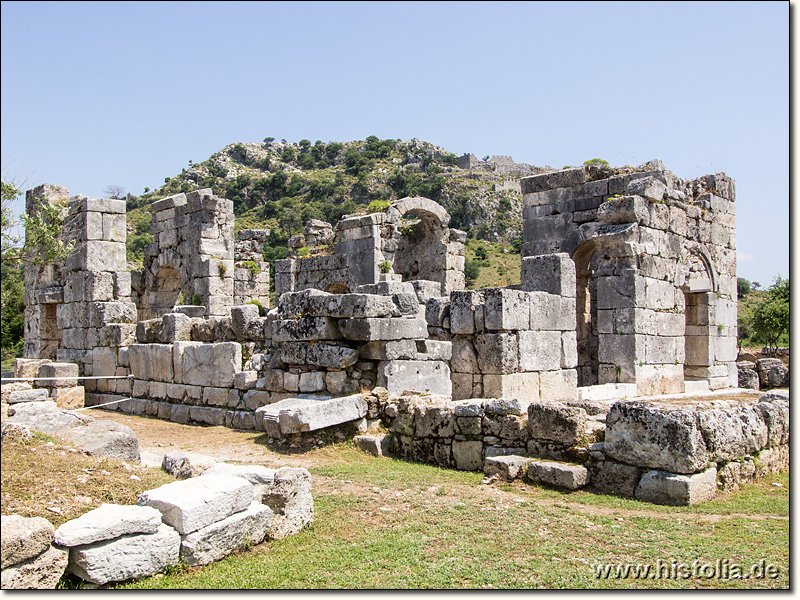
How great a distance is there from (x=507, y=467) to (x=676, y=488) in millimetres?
1744

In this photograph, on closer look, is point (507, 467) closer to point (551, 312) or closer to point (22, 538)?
point (551, 312)

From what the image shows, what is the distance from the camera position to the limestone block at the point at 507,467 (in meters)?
7.29

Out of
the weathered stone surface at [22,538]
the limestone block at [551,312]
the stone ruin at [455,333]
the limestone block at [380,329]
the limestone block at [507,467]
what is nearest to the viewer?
the weathered stone surface at [22,538]

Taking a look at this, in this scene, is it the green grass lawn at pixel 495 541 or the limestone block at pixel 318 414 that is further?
the limestone block at pixel 318 414

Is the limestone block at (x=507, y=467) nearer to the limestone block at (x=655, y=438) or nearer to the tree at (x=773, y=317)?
the limestone block at (x=655, y=438)

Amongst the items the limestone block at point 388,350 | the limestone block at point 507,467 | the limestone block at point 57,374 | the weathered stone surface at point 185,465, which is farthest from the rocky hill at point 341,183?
the limestone block at point 507,467

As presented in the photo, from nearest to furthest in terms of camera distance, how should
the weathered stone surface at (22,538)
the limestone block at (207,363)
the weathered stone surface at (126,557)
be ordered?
1. the weathered stone surface at (22,538)
2. the weathered stone surface at (126,557)
3. the limestone block at (207,363)

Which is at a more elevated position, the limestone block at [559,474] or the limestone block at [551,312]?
the limestone block at [551,312]

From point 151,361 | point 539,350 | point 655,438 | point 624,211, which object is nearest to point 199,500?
point 655,438

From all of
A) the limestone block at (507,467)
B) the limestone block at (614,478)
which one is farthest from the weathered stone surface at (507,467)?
the limestone block at (614,478)

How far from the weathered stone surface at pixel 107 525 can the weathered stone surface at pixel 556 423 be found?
441 centimetres

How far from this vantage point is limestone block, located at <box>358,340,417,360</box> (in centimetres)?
966

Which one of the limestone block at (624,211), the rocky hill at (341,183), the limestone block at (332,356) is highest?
the rocky hill at (341,183)

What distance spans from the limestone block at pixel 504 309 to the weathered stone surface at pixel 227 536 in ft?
18.7
